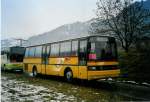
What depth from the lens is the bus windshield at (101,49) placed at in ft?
60.1

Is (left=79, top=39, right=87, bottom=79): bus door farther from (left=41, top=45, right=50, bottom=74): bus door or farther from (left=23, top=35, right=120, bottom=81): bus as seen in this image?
(left=41, top=45, right=50, bottom=74): bus door

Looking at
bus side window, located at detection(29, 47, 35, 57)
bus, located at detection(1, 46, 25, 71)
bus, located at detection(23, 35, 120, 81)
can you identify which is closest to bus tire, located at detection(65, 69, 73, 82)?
bus, located at detection(23, 35, 120, 81)

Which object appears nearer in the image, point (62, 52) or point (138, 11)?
point (62, 52)

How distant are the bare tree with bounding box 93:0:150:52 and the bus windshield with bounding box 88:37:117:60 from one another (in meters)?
7.64

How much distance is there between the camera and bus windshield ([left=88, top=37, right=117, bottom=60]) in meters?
18.3

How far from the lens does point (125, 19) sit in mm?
27562

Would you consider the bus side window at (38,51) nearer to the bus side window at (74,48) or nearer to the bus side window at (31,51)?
the bus side window at (31,51)

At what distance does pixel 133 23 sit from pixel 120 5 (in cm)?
205

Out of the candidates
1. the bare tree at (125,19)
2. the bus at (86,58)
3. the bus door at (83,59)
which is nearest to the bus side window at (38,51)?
the bus at (86,58)

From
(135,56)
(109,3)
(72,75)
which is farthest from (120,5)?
(72,75)

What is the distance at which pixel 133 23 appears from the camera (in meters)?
27.4

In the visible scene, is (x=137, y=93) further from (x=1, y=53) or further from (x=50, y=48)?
(x=1, y=53)

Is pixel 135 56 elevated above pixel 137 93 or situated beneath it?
elevated above

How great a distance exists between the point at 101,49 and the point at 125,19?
31.7ft
